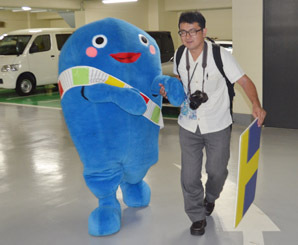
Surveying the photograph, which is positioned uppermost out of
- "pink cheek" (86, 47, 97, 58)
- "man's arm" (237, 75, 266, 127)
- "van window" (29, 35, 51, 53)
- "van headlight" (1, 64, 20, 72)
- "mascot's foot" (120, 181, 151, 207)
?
"van window" (29, 35, 51, 53)

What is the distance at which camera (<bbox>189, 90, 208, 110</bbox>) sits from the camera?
11.1ft

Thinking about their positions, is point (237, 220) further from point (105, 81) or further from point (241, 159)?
point (105, 81)

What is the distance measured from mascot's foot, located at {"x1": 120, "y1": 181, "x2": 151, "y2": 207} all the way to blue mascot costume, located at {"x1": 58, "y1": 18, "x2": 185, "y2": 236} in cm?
42

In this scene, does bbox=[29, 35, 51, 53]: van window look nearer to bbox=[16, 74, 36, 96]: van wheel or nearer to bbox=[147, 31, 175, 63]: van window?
bbox=[16, 74, 36, 96]: van wheel

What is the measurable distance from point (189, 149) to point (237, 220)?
0.64m

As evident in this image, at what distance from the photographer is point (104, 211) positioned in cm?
380

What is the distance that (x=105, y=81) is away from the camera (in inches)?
141

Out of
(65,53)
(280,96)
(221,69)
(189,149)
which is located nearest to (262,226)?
(189,149)

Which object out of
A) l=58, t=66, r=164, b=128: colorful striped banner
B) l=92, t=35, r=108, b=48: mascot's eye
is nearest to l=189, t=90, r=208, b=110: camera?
l=58, t=66, r=164, b=128: colorful striped banner

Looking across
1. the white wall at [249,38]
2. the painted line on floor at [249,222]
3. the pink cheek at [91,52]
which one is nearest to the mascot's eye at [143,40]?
the pink cheek at [91,52]

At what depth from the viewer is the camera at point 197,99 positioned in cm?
339

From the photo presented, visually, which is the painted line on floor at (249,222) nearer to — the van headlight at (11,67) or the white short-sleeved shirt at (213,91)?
the white short-sleeved shirt at (213,91)

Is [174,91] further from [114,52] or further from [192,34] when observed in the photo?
[114,52]

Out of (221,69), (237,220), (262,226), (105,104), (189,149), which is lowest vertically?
(262,226)
